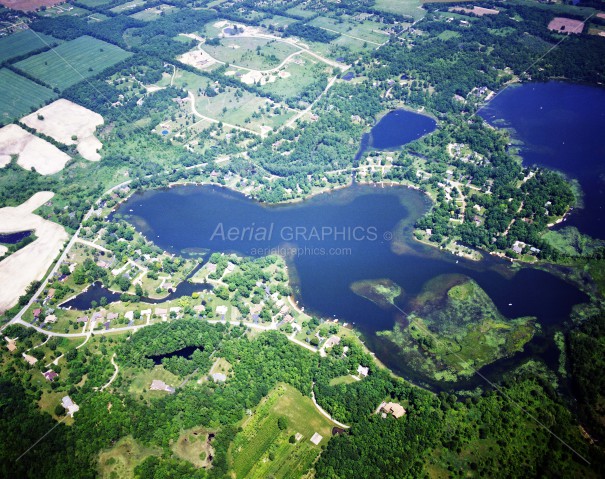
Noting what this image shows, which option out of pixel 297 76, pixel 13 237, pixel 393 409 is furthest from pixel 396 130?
pixel 13 237

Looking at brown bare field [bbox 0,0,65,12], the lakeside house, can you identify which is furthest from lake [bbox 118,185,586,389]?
brown bare field [bbox 0,0,65,12]

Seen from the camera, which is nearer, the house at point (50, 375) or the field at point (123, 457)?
the field at point (123, 457)

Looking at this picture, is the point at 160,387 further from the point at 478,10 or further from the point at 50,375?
the point at 478,10

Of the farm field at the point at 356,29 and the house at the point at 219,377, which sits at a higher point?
the farm field at the point at 356,29

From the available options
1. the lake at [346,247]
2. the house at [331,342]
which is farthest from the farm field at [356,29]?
the house at [331,342]

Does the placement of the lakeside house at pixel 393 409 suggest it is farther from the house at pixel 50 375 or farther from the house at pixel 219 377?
the house at pixel 50 375

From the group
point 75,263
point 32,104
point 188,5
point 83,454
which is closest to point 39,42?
point 32,104

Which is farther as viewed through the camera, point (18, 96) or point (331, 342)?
point (18, 96)
